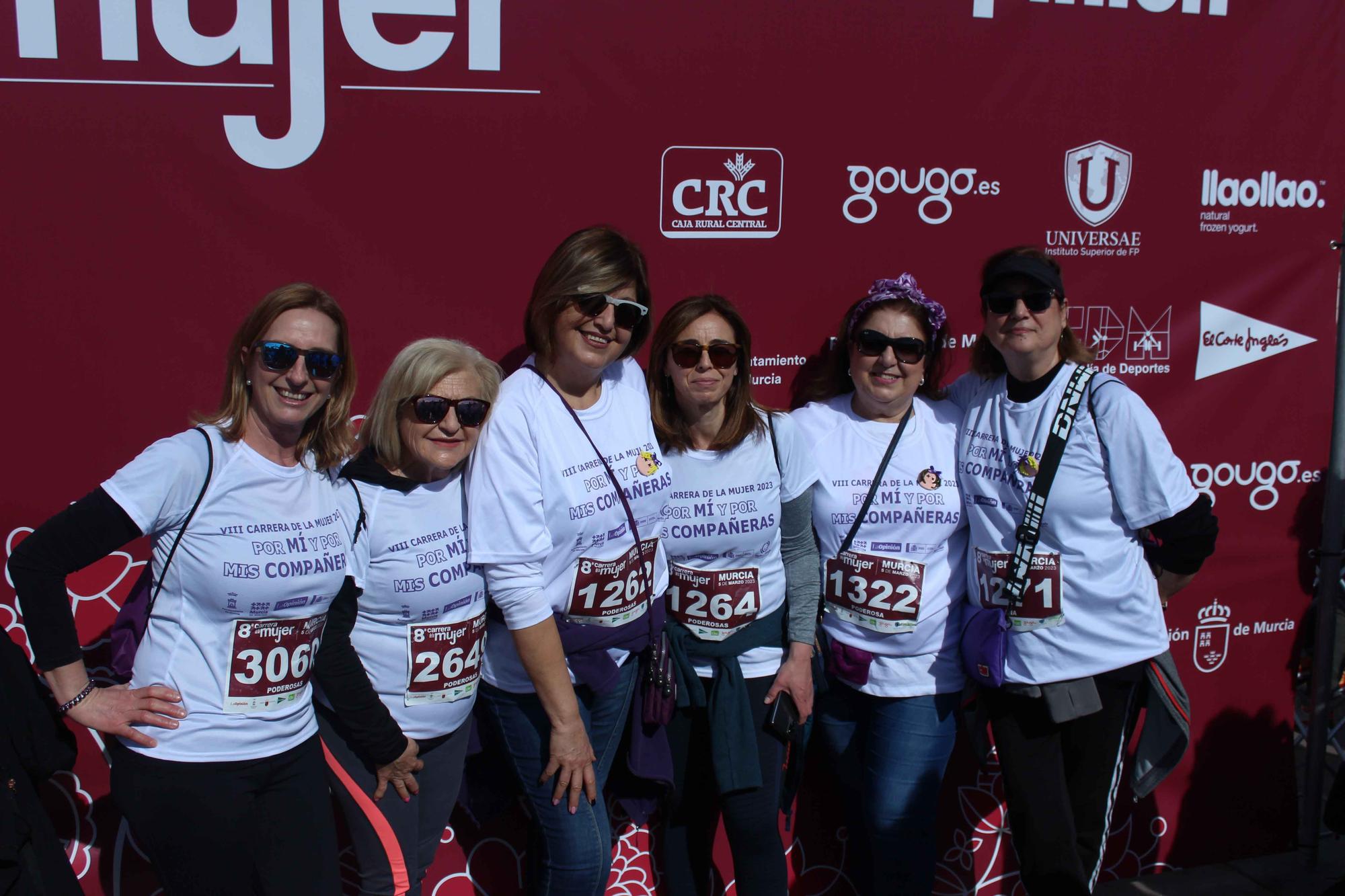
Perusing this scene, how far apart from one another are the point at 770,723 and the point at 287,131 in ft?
6.03

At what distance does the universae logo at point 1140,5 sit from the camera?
121 inches

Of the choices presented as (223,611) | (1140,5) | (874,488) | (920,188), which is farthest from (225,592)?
(1140,5)

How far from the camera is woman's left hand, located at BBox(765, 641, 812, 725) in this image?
2686 mm

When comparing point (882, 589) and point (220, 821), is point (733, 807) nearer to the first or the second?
point (882, 589)

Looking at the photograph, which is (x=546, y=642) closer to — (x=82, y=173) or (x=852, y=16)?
(x=82, y=173)

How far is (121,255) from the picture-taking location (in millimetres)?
2602

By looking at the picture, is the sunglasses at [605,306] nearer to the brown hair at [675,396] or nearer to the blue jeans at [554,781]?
the brown hair at [675,396]

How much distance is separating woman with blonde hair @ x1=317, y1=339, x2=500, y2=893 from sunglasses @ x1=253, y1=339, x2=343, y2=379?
16 centimetres

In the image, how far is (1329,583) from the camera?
3428mm

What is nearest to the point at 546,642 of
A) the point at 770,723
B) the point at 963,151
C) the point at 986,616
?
the point at 770,723

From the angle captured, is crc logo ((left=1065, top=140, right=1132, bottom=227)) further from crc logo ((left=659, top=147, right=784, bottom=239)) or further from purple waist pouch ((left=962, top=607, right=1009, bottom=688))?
purple waist pouch ((left=962, top=607, right=1009, bottom=688))

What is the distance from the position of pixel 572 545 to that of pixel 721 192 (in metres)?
1.12

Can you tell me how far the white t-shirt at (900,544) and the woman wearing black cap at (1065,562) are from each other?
0.10 meters

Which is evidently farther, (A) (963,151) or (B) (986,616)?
(A) (963,151)
